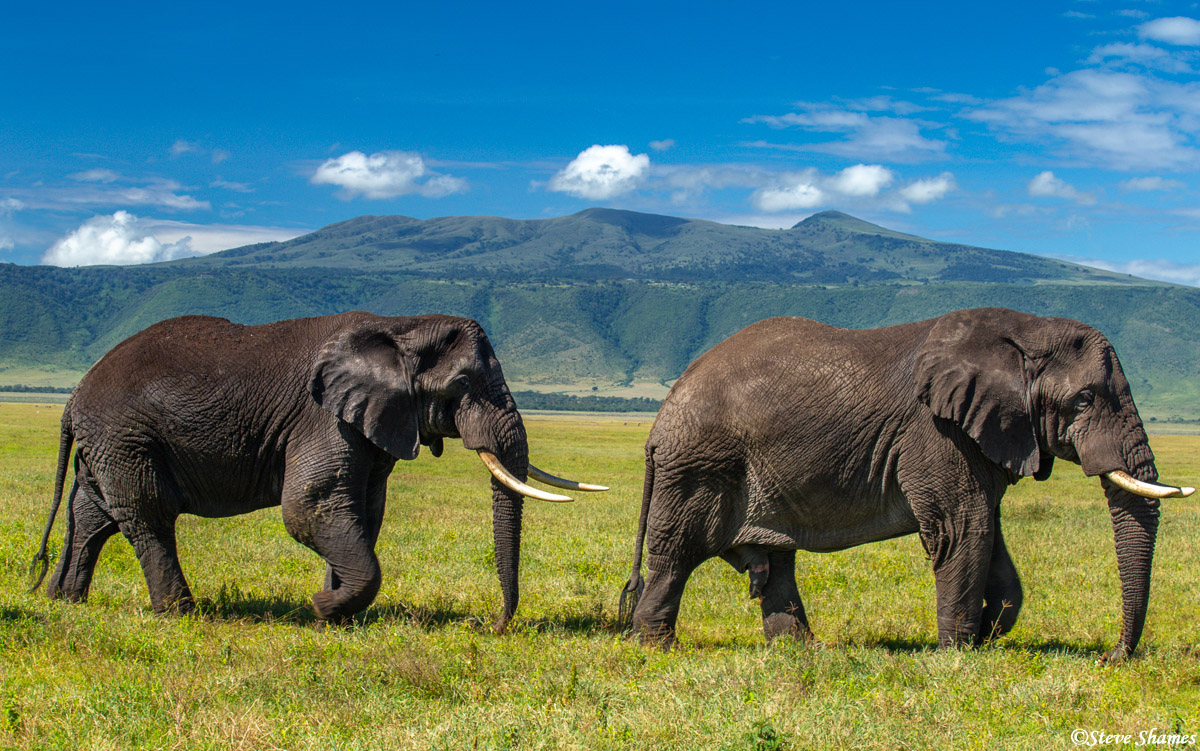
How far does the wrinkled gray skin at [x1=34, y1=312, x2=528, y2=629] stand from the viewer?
901cm

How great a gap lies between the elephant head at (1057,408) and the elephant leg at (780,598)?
6.85 ft

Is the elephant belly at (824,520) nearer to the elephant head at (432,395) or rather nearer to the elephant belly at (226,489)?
the elephant head at (432,395)

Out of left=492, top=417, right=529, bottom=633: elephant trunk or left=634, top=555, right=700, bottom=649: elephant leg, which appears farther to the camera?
left=492, top=417, right=529, bottom=633: elephant trunk

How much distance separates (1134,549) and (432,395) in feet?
19.3

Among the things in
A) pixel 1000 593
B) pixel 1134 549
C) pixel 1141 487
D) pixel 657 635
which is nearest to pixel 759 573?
pixel 657 635

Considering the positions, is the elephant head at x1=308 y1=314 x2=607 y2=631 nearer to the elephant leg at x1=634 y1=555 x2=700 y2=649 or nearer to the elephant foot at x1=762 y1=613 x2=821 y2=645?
the elephant leg at x1=634 y1=555 x2=700 y2=649

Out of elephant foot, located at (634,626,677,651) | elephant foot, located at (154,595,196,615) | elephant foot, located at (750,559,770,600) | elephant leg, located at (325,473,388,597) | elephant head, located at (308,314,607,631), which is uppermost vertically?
elephant head, located at (308,314,607,631)

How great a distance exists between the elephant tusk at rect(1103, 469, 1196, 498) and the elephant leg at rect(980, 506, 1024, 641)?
3.65 feet

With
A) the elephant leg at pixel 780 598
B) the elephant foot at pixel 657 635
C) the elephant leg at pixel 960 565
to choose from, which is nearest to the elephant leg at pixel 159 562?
the elephant foot at pixel 657 635

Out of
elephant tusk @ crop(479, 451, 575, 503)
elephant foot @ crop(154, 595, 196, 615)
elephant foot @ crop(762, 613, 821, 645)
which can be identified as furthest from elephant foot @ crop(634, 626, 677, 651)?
elephant foot @ crop(154, 595, 196, 615)

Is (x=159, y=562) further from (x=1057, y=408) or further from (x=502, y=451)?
(x=1057, y=408)

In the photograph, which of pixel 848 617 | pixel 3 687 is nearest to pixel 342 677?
pixel 3 687

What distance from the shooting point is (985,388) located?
26.6 ft

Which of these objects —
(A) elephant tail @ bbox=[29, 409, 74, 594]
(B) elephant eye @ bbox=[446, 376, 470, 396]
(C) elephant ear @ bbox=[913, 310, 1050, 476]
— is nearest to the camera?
(C) elephant ear @ bbox=[913, 310, 1050, 476]
